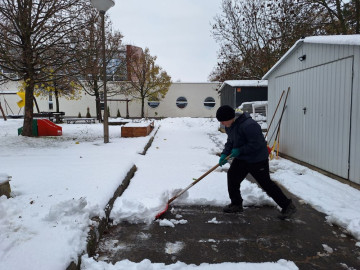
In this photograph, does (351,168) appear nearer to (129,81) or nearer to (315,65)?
(315,65)

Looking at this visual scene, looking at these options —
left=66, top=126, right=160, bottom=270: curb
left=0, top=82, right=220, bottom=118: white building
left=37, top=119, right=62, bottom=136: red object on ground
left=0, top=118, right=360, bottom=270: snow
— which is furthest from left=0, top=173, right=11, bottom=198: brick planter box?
left=0, top=82, right=220, bottom=118: white building

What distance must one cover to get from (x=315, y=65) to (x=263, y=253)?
539 centimetres

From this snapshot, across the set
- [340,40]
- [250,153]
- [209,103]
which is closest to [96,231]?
[250,153]

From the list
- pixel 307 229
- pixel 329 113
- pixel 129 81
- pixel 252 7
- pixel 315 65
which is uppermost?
pixel 252 7

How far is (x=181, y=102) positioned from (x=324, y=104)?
1035 inches

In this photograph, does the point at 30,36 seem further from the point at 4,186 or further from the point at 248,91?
the point at 248,91

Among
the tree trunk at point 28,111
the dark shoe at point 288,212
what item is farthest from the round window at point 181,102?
the dark shoe at point 288,212

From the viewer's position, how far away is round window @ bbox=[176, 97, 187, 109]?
3234 cm

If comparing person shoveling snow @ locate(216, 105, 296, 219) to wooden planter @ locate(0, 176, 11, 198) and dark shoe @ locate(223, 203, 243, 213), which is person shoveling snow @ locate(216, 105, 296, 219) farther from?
wooden planter @ locate(0, 176, 11, 198)

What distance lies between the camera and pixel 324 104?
6473 millimetres

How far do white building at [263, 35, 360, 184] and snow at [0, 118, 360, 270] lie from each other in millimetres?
497

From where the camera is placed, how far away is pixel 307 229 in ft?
12.1

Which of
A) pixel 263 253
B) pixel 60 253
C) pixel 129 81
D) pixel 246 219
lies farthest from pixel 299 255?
pixel 129 81

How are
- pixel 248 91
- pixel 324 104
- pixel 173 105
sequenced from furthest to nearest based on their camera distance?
pixel 173 105 → pixel 248 91 → pixel 324 104
